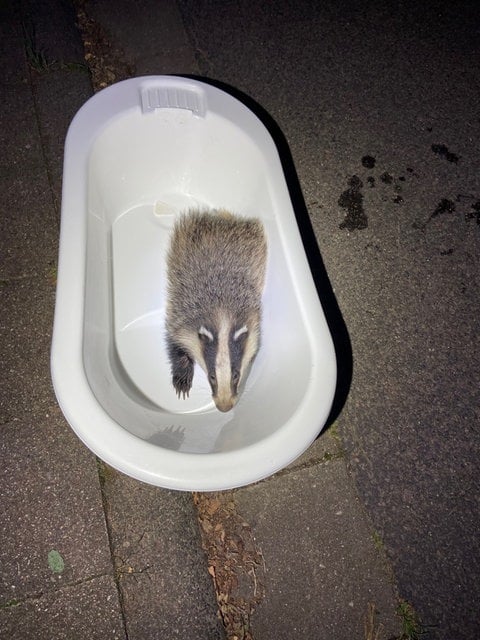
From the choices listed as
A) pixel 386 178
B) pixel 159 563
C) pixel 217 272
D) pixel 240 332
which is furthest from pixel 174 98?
pixel 159 563

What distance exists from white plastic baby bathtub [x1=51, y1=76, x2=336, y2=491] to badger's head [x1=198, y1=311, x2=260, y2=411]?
9 cm

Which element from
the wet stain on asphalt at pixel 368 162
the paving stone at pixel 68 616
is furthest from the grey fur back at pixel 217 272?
the paving stone at pixel 68 616

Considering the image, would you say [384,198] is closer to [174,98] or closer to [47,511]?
[174,98]

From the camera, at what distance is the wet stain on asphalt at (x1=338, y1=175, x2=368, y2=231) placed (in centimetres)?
242

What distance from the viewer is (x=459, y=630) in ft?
6.03

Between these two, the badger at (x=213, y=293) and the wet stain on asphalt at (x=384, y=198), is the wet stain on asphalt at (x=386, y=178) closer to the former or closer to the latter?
the wet stain on asphalt at (x=384, y=198)

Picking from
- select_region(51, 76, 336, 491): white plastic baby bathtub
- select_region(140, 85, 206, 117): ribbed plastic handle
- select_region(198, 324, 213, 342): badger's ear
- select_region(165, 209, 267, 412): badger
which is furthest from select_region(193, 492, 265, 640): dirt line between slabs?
select_region(140, 85, 206, 117): ribbed plastic handle

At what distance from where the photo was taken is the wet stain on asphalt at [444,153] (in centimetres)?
261

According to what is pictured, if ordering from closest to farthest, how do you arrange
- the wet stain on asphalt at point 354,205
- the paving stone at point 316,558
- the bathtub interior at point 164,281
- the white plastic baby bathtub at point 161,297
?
the white plastic baby bathtub at point 161,297, the bathtub interior at point 164,281, the paving stone at point 316,558, the wet stain on asphalt at point 354,205

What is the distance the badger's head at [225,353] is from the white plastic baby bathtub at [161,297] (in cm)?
9

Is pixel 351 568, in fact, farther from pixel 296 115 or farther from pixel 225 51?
pixel 225 51

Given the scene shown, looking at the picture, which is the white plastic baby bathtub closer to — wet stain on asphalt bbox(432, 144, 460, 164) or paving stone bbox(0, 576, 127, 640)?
paving stone bbox(0, 576, 127, 640)

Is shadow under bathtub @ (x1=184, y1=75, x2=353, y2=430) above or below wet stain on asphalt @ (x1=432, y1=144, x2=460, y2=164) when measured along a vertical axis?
below

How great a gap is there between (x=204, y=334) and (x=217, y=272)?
0.85ft
